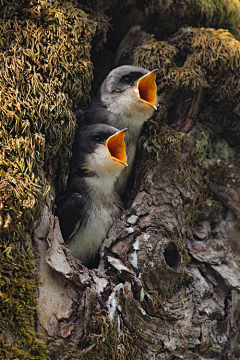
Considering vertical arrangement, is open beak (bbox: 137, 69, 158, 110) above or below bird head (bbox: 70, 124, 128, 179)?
above

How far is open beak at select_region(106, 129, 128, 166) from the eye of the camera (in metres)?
2.51

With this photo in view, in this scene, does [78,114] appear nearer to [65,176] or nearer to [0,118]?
[65,176]

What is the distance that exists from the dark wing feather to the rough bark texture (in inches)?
4.7

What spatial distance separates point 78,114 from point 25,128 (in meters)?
0.93

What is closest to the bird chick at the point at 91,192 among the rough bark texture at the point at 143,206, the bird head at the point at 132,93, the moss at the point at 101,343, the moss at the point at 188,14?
the rough bark texture at the point at 143,206

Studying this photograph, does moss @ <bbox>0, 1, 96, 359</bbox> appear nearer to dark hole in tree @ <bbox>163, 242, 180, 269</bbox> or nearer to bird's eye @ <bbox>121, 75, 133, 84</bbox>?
bird's eye @ <bbox>121, 75, 133, 84</bbox>

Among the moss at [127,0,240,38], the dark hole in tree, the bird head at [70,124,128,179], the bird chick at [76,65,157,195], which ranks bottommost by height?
the dark hole in tree

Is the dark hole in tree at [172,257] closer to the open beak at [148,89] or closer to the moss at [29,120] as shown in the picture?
the moss at [29,120]

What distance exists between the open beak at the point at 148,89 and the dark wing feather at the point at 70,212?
0.84m

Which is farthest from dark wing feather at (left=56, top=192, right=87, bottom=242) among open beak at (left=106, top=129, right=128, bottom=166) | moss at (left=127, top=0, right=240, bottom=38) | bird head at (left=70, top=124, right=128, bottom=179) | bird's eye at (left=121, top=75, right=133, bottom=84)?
moss at (left=127, top=0, right=240, bottom=38)

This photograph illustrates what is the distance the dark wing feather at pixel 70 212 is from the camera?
2336mm

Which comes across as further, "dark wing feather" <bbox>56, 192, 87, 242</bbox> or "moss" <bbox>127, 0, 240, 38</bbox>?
"moss" <bbox>127, 0, 240, 38</bbox>

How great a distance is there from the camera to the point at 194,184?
2.64 m

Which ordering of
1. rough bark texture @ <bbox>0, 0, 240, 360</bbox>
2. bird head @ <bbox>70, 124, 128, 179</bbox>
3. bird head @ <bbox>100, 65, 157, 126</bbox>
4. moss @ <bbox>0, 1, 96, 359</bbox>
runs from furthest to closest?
bird head @ <bbox>100, 65, 157, 126</bbox> → bird head @ <bbox>70, 124, 128, 179</bbox> → rough bark texture @ <bbox>0, 0, 240, 360</bbox> → moss @ <bbox>0, 1, 96, 359</bbox>
